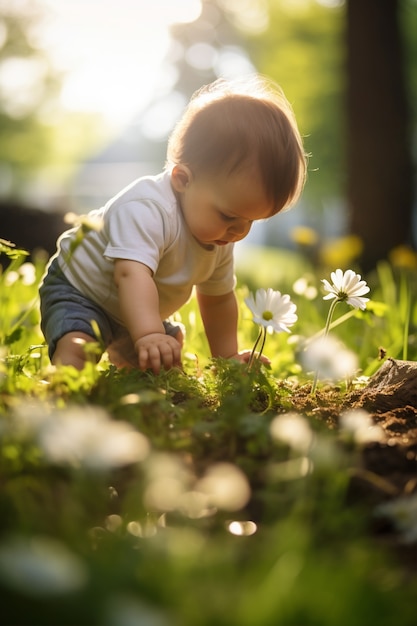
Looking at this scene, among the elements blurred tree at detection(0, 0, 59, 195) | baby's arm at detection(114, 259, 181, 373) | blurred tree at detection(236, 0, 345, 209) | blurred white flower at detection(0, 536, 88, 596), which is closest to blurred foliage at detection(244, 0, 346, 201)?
blurred tree at detection(236, 0, 345, 209)

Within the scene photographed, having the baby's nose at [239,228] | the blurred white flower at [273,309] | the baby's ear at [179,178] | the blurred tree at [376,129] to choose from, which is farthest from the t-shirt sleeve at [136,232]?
the blurred tree at [376,129]

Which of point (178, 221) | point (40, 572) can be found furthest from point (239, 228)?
point (40, 572)

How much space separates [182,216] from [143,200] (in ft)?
0.52

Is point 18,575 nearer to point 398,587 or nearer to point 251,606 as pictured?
point 251,606

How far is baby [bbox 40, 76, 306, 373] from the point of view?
2.38 m

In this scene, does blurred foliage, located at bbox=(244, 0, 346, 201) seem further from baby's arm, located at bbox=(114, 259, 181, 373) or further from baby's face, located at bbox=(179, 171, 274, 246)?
baby's arm, located at bbox=(114, 259, 181, 373)

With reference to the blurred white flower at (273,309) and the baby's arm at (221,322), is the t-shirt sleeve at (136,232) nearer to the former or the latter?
the blurred white flower at (273,309)

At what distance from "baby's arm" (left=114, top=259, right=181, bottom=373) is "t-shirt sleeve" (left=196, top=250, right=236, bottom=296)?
62cm

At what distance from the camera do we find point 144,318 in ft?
7.47

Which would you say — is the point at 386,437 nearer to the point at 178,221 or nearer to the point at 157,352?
the point at 157,352

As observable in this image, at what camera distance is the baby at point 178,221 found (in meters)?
2.38

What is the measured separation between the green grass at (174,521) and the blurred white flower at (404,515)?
0.05 meters

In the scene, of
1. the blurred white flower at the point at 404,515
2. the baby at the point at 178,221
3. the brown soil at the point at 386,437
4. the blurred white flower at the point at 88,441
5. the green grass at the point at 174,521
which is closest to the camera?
the green grass at the point at 174,521

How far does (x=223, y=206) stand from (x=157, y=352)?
0.62m
